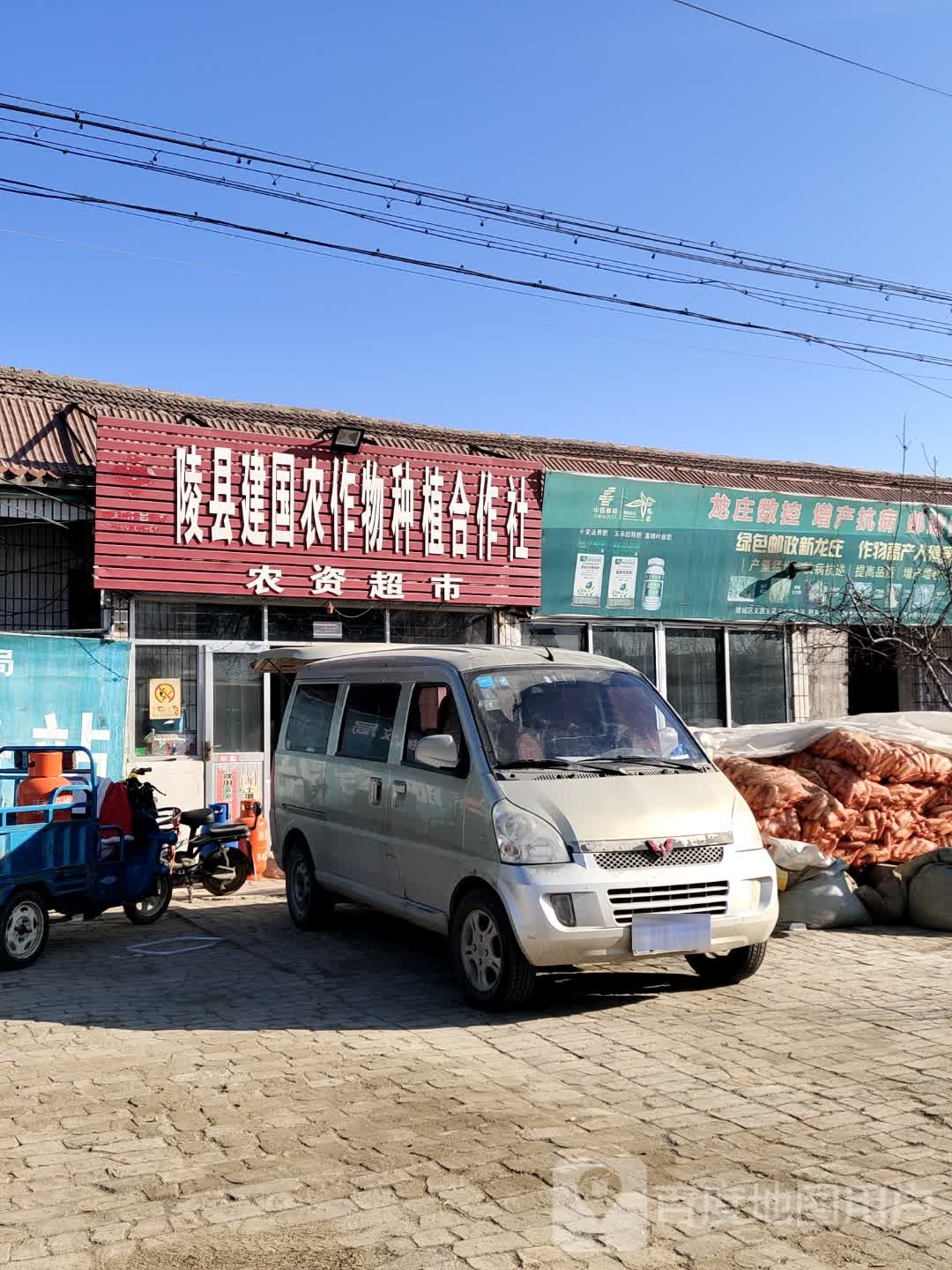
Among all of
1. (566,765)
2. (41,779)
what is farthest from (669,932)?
(41,779)

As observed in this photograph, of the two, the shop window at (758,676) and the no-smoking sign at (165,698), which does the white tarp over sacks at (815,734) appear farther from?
the no-smoking sign at (165,698)

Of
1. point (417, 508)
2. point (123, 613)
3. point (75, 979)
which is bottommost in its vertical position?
point (75, 979)

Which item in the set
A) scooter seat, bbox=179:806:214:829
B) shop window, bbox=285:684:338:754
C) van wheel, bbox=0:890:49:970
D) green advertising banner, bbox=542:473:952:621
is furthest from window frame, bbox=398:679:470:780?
green advertising banner, bbox=542:473:952:621

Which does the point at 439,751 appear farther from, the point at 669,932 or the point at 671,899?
the point at 669,932

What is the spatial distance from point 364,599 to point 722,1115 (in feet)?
33.5

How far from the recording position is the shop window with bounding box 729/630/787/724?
57.9ft

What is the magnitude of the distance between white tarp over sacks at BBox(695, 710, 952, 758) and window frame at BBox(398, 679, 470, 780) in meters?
4.21

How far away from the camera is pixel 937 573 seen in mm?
19250

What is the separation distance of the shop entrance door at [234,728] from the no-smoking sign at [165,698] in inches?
12.7

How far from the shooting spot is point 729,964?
24.4ft

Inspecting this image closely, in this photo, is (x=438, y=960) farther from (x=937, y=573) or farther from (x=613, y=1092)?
(x=937, y=573)

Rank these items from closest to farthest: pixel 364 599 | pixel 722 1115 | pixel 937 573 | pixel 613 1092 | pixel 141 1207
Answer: pixel 141 1207 → pixel 722 1115 → pixel 613 1092 → pixel 364 599 → pixel 937 573

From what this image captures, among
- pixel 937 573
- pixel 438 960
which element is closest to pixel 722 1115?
pixel 438 960

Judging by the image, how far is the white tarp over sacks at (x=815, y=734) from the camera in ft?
37.4
